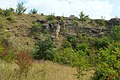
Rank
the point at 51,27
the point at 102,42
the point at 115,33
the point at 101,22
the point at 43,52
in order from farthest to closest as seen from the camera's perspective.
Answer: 1. the point at 101,22
2. the point at 51,27
3. the point at 115,33
4. the point at 102,42
5. the point at 43,52

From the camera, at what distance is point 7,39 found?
28.6 metres

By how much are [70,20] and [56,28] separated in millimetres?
2779

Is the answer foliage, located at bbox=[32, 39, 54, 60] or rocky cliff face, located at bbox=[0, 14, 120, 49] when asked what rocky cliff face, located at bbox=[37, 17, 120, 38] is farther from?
foliage, located at bbox=[32, 39, 54, 60]

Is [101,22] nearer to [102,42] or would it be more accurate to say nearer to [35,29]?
[102,42]

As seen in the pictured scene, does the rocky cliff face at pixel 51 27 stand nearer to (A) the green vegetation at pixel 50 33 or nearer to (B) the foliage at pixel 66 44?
(A) the green vegetation at pixel 50 33

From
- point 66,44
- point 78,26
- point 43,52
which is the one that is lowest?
point 66,44

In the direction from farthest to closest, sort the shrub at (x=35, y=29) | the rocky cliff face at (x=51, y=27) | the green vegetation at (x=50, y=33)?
the shrub at (x=35, y=29) → the rocky cliff face at (x=51, y=27) → the green vegetation at (x=50, y=33)

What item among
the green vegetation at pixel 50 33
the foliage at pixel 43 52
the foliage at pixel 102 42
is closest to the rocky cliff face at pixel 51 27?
the green vegetation at pixel 50 33

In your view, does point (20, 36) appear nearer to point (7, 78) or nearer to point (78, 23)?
point (78, 23)

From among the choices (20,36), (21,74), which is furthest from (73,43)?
(21,74)

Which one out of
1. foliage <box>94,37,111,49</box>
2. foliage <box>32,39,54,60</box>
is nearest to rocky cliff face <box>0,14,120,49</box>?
foliage <box>94,37,111,49</box>

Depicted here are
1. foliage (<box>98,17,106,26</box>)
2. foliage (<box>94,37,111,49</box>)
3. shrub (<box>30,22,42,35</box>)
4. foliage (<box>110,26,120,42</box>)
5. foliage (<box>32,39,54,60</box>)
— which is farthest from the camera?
foliage (<box>98,17,106,26</box>)

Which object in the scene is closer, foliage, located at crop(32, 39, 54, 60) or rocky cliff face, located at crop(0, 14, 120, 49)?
foliage, located at crop(32, 39, 54, 60)

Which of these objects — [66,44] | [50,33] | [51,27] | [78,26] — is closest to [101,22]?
[78,26]
